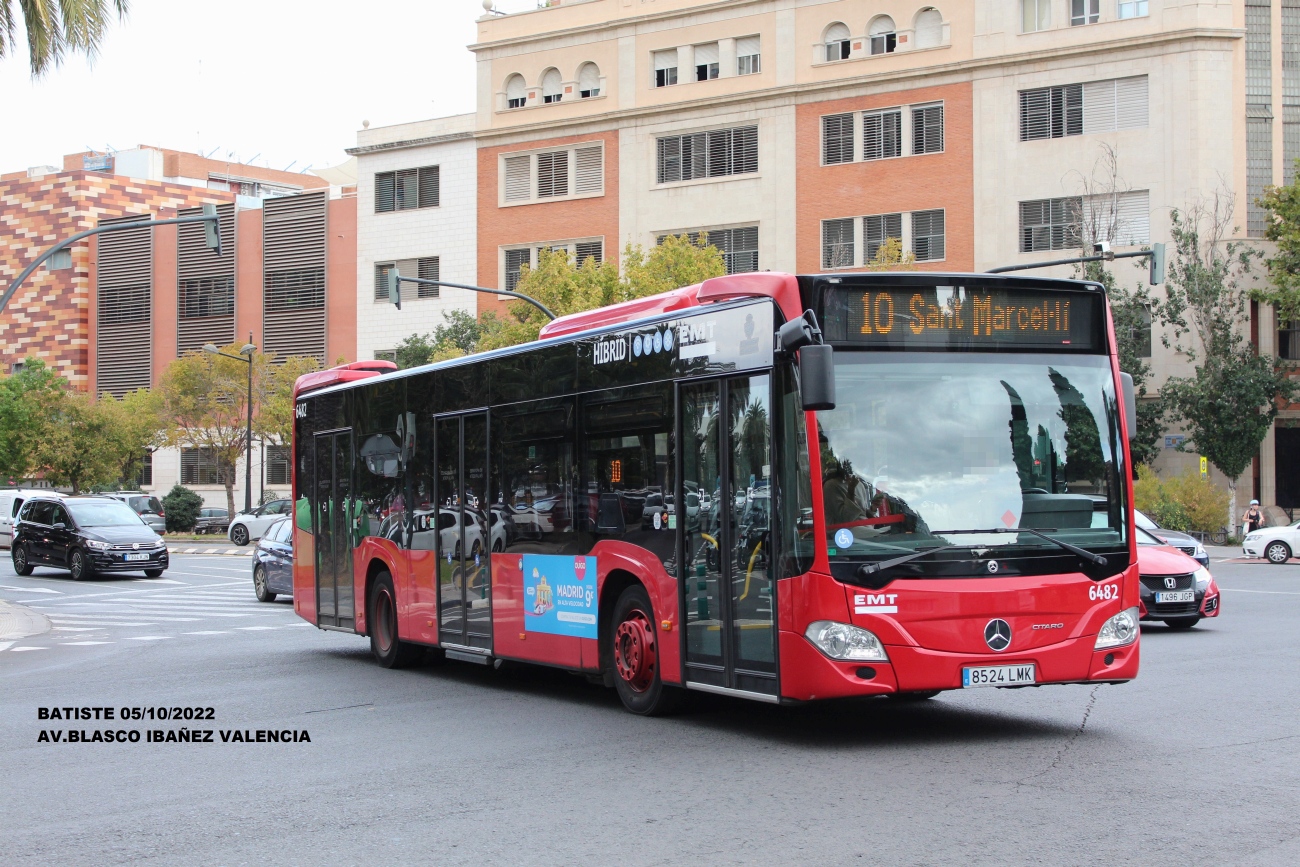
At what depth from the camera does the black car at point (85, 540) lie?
34969 mm

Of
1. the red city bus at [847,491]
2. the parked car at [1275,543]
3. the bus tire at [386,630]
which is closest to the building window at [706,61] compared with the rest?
the parked car at [1275,543]

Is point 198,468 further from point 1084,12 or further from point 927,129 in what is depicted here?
point 1084,12

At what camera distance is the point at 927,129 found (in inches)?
2046

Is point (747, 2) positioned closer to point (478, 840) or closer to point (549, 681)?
point (549, 681)

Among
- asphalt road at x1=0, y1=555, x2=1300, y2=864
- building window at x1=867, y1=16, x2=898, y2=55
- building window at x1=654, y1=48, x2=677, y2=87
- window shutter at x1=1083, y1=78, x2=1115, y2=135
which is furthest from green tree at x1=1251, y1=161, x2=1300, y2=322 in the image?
asphalt road at x1=0, y1=555, x2=1300, y2=864

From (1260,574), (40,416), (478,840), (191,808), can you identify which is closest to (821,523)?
(478,840)

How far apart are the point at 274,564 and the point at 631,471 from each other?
17.3 meters

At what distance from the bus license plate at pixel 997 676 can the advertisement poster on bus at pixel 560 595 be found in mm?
3388

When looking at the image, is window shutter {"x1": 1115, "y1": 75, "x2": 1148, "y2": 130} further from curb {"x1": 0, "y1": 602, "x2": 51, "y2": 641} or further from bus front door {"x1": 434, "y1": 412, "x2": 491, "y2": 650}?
bus front door {"x1": 434, "y1": 412, "x2": 491, "y2": 650}

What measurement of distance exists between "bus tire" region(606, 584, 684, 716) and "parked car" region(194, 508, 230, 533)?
175ft

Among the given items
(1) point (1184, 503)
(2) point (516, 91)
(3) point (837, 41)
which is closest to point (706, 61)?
(3) point (837, 41)

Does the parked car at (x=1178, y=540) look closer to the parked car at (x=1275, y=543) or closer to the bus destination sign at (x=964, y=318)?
the bus destination sign at (x=964, y=318)

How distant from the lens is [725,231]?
55844 mm

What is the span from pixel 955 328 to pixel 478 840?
480cm
